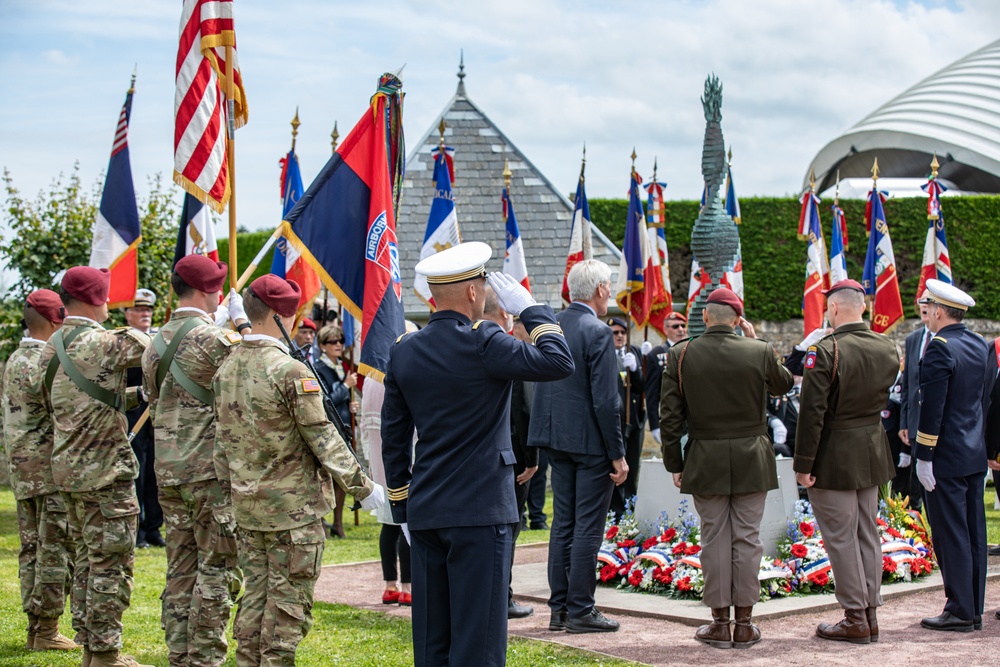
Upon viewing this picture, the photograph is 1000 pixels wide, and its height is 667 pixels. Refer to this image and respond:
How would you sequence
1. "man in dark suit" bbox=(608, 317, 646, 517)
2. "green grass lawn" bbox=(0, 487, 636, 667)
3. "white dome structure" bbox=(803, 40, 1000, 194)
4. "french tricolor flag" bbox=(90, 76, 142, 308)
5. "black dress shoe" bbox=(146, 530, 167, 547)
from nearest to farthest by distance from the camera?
"green grass lawn" bbox=(0, 487, 636, 667) < "french tricolor flag" bbox=(90, 76, 142, 308) < "man in dark suit" bbox=(608, 317, 646, 517) < "black dress shoe" bbox=(146, 530, 167, 547) < "white dome structure" bbox=(803, 40, 1000, 194)

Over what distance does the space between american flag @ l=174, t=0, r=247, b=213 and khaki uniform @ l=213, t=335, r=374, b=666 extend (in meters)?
2.10

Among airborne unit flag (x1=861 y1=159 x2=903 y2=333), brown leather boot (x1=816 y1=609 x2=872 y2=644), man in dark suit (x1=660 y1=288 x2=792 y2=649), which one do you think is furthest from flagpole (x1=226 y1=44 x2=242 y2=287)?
airborne unit flag (x1=861 y1=159 x2=903 y2=333)

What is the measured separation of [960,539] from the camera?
21.8ft

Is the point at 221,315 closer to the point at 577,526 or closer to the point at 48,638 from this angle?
the point at 48,638

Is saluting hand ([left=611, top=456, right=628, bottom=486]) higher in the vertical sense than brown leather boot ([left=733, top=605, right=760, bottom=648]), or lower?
higher

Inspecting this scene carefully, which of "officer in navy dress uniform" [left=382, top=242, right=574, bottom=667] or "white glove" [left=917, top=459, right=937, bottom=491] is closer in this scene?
"officer in navy dress uniform" [left=382, top=242, right=574, bottom=667]

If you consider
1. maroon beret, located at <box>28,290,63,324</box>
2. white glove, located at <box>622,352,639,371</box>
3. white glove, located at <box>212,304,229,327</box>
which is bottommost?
white glove, located at <box>622,352,639,371</box>

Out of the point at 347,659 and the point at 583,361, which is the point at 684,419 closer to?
the point at 583,361

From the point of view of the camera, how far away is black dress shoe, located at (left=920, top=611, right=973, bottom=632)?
21.6ft

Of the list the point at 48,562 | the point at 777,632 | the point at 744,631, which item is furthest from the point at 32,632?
the point at 777,632

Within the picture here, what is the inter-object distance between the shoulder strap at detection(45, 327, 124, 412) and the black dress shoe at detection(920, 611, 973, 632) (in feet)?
17.0

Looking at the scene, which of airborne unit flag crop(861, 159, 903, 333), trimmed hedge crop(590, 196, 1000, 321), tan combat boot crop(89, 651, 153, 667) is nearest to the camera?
tan combat boot crop(89, 651, 153, 667)

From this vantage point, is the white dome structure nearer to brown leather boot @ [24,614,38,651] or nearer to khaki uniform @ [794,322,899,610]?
khaki uniform @ [794,322,899,610]

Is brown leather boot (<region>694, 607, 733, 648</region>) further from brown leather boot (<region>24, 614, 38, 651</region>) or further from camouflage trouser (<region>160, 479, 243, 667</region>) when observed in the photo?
brown leather boot (<region>24, 614, 38, 651</region>)
